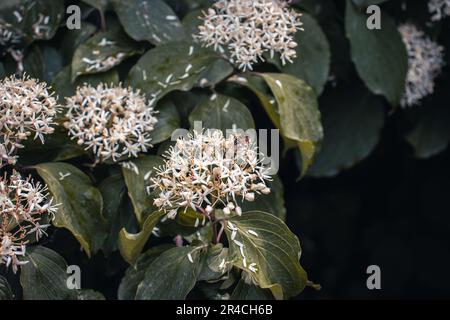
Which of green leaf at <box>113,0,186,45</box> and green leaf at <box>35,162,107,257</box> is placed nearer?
green leaf at <box>35,162,107,257</box>

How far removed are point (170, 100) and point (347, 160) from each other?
0.60 meters

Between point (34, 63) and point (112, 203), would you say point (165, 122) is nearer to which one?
point (112, 203)

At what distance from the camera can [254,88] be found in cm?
168

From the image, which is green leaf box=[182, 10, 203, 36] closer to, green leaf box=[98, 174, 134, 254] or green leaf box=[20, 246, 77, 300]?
green leaf box=[98, 174, 134, 254]

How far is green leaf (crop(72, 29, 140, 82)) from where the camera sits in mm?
1668

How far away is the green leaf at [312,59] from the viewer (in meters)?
1.85

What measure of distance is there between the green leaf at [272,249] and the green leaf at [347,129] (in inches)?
28.2

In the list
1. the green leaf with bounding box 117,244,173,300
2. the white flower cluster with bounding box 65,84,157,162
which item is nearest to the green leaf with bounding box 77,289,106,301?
the green leaf with bounding box 117,244,173,300

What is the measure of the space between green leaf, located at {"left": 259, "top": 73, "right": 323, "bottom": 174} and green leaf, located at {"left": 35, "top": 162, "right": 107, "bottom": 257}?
0.41m

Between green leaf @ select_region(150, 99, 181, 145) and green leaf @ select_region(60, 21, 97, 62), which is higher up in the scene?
green leaf @ select_region(60, 21, 97, 62)

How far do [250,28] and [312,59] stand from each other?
12.1 inches
